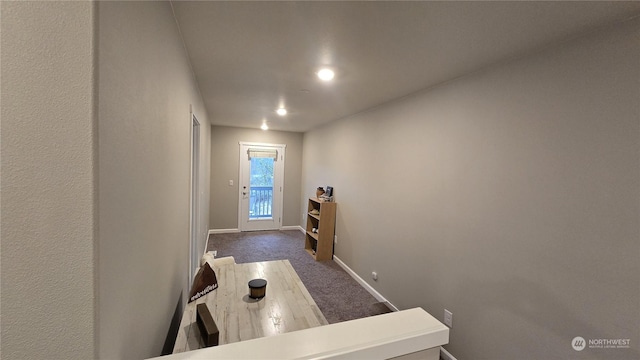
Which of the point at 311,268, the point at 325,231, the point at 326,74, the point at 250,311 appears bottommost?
the point at 311,268

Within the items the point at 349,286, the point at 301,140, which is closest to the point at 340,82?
the point at 349,286

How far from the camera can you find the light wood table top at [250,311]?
1.37 m

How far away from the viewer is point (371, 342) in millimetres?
800

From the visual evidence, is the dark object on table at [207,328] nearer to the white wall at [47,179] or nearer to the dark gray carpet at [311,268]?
the white wall at [47,179]

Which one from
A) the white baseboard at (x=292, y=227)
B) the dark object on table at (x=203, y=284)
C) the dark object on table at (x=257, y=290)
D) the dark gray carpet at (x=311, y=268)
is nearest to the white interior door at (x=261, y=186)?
the white baseboard at (x=292, y=227)

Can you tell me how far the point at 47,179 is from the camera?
552 millimetres

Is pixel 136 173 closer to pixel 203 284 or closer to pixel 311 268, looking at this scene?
pixel 203 284

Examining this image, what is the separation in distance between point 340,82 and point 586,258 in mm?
2040

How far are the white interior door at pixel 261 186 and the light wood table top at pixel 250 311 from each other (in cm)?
385

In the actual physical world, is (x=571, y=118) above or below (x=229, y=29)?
below

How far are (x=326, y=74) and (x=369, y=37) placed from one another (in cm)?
65

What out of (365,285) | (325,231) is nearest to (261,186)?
(325,231)

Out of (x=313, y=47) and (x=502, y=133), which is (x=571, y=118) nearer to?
(x=502, y=133)

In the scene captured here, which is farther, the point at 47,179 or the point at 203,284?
the point at 203,284
